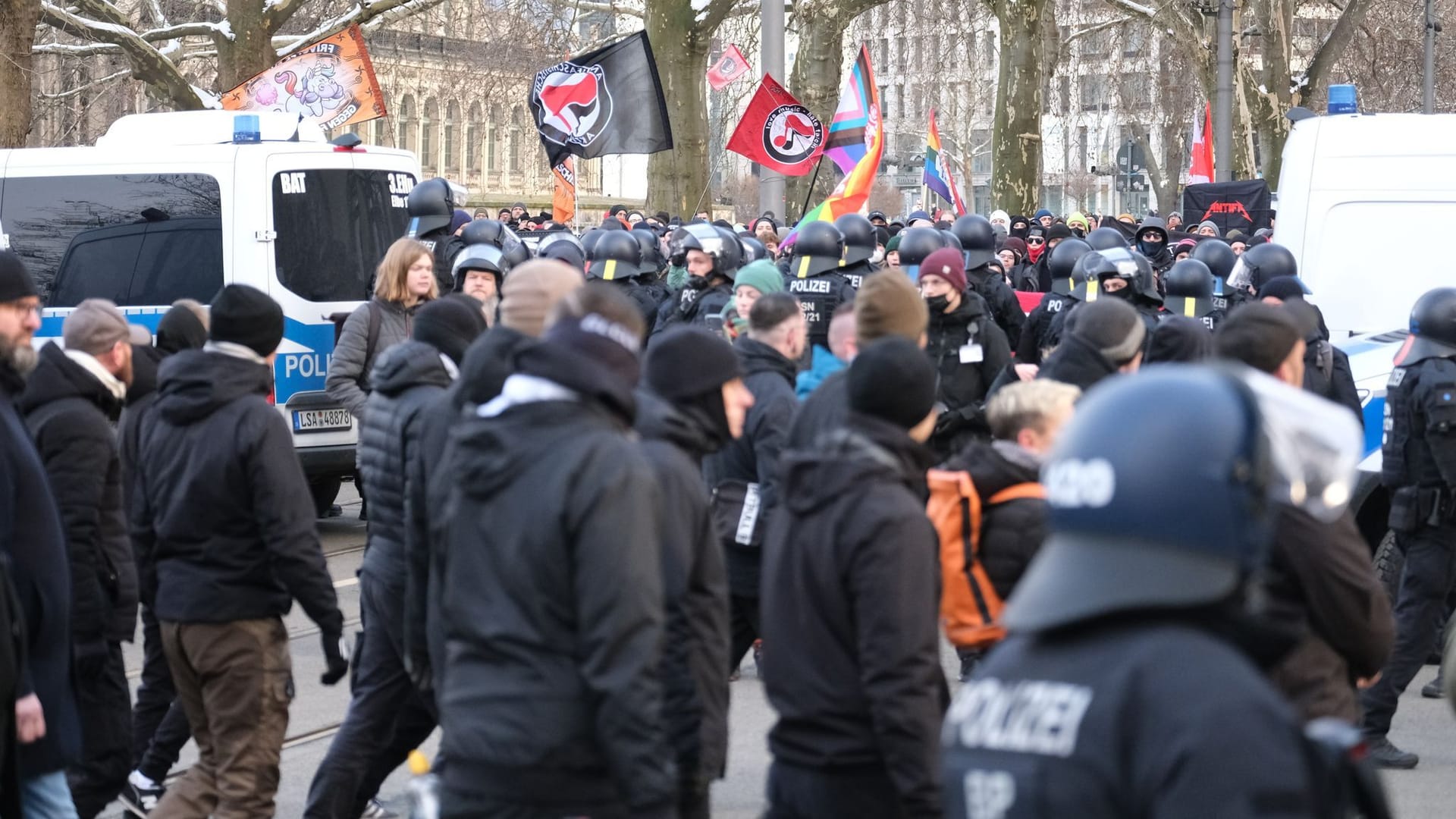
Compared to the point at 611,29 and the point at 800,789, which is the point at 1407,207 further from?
the point at 611,29

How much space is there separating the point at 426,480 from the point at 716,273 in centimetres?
576

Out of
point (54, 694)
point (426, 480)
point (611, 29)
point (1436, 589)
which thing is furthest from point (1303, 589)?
point (611, 29)

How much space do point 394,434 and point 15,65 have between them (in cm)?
1660

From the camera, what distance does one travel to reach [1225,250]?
1152 centimetres

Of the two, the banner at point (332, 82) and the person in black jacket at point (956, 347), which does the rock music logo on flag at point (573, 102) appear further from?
the person in black jacket at point (956, 347)

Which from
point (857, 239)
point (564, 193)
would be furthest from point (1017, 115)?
point (857, 239)

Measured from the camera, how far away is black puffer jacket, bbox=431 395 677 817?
10.6ft

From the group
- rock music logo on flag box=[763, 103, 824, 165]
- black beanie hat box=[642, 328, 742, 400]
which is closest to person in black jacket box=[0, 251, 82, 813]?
black beanie hat box=[642, 328, 742, 400]

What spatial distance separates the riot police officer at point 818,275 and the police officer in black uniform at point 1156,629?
7456mm

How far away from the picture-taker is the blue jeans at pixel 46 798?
4.46 meters

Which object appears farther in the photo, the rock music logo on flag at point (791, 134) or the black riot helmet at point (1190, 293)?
the rock music logo on flag at point (791, 134)

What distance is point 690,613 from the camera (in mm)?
3770

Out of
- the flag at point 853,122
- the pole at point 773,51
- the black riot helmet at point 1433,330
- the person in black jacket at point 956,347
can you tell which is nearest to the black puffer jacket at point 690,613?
the black riot helmet at point 1433,330

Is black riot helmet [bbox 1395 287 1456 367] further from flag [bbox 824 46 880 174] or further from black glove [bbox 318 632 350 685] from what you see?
flag [bbox 824 46 880 174]
